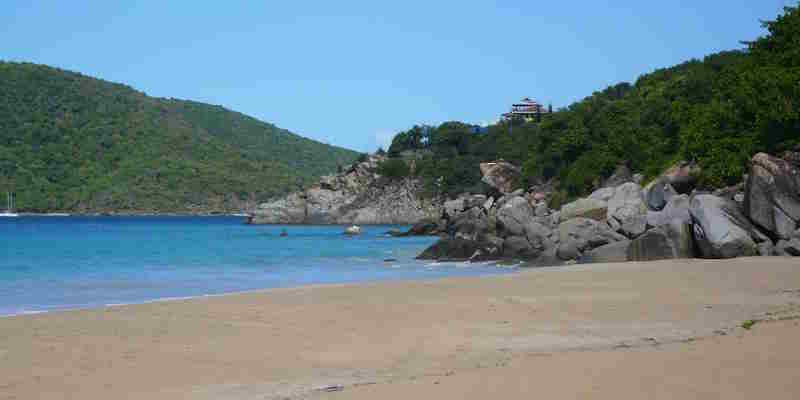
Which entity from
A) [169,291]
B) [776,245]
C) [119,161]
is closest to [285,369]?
[169,291]

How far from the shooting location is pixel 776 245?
2231 cm

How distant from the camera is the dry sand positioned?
8.06 meters

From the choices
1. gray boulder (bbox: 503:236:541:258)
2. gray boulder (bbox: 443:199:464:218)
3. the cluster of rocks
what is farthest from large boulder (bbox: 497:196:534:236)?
gray boulder (bbox: 443:199:464:218)

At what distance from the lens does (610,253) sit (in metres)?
25.1

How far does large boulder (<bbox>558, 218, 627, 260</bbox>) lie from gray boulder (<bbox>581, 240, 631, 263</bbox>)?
106 centimetres

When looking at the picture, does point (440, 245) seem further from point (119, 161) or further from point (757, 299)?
point (119, 161)

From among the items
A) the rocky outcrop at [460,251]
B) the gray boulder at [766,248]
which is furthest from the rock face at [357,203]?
the gray boulder at [766,248]

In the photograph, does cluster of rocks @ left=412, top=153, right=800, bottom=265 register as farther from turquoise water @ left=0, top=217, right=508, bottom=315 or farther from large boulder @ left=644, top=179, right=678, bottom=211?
turquoise water @ left=0, top=217, right=508, bottom=315

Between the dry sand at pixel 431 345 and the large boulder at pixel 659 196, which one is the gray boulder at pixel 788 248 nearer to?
the dry sand at pixel 431 345

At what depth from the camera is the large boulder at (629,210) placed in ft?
89.2

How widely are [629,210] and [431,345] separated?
20.1m

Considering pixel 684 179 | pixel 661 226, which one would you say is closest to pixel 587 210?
pixel 684 179

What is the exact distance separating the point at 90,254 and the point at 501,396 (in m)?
38.2

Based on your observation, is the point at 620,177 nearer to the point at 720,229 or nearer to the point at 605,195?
the point at 605,195
